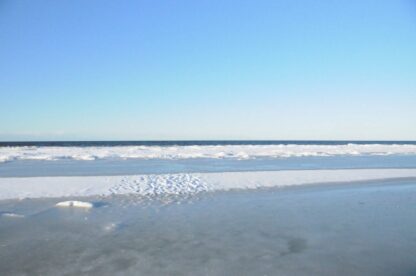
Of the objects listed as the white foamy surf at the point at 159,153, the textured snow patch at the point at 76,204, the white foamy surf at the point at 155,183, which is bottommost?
the textured snow patch at the point at 76,204

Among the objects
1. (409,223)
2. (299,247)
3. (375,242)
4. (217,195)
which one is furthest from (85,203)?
(409,223)

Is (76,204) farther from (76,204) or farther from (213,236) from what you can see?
(213,236)

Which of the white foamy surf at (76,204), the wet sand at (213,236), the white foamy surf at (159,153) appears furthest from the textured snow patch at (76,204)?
the white foamy surf at (159,153)

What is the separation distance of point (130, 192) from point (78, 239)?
15.7ft

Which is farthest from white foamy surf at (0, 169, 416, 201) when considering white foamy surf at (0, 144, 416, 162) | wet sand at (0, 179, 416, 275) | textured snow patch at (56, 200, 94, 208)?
white foamy surf at (0, 144, 416, 162)

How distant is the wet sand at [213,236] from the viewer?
16.8ft

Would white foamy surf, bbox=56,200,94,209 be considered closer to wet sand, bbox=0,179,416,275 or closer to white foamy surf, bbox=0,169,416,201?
white foamy surf, bbox=0,169,416,201

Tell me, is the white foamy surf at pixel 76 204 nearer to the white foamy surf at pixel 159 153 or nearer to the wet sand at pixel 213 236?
the wet sand at pixel 213 236

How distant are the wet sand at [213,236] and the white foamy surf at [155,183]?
96cm

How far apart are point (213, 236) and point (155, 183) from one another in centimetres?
653

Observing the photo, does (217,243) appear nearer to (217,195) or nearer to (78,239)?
(78,239)

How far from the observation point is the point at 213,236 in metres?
6.62

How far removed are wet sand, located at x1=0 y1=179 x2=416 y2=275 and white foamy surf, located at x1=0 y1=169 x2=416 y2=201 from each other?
96cm

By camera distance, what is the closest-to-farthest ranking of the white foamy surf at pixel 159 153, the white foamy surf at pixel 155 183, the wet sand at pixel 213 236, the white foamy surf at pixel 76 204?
the wet sand at pixel 213 236
the white foamy surf at pixel 76 204
the white foamy surf at pixel 155 183
the white foamy surf at pixel 159 153
